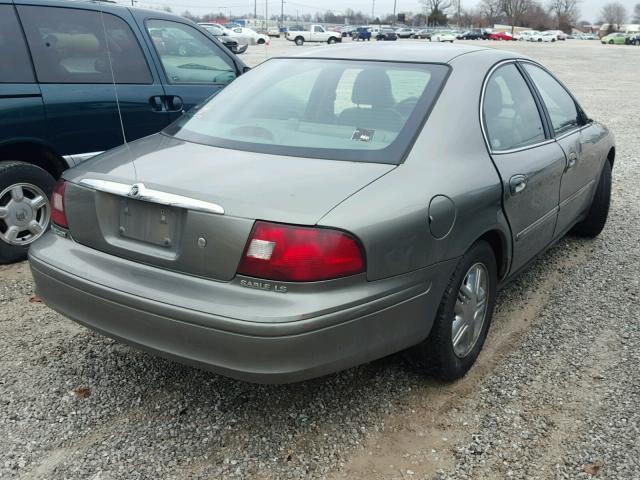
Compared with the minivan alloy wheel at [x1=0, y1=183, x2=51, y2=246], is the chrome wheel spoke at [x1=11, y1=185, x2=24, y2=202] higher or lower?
higher

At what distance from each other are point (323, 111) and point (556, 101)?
6.59 feet

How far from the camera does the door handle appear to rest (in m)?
3.18

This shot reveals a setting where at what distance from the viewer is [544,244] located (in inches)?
155

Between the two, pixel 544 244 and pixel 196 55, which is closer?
pixel 544 244

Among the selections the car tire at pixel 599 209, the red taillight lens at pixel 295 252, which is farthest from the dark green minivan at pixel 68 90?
the car tire at pixel 599 209

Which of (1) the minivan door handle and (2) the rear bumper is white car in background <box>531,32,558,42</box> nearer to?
(1) the minivan door handle

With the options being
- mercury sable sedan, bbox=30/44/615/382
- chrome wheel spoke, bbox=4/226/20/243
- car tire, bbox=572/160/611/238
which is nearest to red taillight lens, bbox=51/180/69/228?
mercury sable sedan, bbox=30/44/615/382

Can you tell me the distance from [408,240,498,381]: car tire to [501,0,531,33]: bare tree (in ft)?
371

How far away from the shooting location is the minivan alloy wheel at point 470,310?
117 inches

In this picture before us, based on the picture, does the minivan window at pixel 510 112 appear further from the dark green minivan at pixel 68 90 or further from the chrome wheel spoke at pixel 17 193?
the chrome wheel spoke at pixel 17 193

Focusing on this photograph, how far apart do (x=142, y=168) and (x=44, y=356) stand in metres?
1.31

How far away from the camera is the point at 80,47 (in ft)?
15.3

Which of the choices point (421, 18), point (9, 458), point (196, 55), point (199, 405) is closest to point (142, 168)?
point (199, 405)

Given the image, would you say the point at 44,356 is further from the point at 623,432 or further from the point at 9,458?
the point at 623,432
